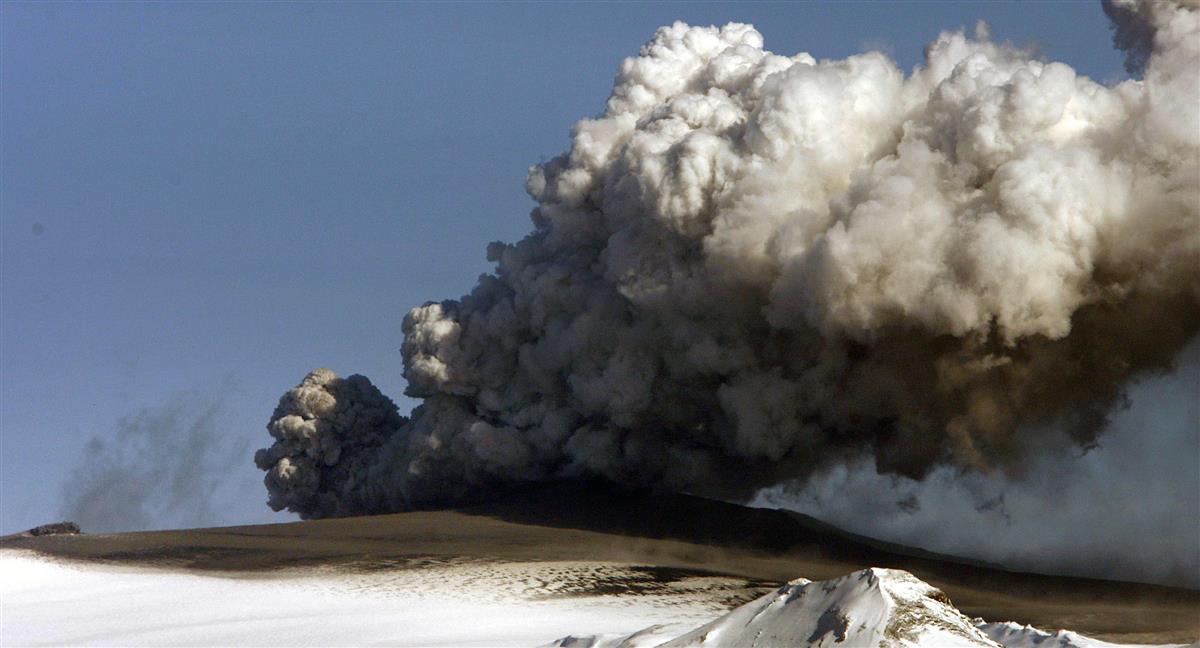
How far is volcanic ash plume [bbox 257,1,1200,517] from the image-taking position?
4444 centimetres

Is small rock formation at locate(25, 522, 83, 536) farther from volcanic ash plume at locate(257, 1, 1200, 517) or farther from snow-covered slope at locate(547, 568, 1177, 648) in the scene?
snow-covered slope at locate(547, 568, 1177, 648)

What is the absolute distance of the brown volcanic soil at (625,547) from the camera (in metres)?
40.6

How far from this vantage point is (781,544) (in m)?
49.9

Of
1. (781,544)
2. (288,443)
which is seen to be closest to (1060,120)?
(781,544)

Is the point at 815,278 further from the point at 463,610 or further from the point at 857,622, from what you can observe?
the point at 857,622

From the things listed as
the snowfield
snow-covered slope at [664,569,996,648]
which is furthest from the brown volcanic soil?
snow-covered slope at [664,569,996,648]

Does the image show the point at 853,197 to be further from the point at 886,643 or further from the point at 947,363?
the point at 886,643

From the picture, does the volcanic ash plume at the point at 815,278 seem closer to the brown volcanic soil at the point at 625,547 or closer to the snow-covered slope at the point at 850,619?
the brown volcanic soil at the point at 625,547

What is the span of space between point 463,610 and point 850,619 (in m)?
16.0

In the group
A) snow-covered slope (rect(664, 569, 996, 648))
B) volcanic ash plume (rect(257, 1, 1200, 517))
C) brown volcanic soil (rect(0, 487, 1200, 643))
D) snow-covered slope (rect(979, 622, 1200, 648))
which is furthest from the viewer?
volcanic ash plume (rect(257, 1, 1200, 517))

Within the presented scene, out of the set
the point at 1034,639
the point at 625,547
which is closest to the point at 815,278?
the point at 625,547

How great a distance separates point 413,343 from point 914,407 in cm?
2358

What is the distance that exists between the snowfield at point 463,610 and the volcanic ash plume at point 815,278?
1144cm

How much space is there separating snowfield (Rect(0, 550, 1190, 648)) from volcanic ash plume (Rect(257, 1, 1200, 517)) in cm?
1144
